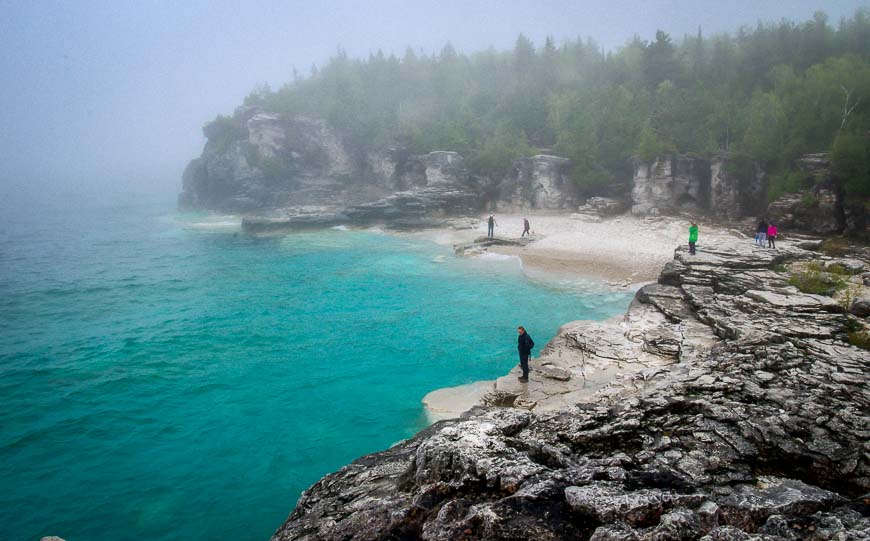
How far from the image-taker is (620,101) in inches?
2000

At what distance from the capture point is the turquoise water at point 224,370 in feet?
40.8

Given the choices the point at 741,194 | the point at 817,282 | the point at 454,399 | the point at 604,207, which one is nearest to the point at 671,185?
the point at 741,194

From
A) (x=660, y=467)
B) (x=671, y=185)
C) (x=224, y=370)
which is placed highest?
(x=671, y=185)

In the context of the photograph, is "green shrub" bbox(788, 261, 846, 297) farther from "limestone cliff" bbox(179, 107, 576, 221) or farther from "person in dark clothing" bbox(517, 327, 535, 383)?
"limestone cliff" bbox(179, 107, 576, 221)

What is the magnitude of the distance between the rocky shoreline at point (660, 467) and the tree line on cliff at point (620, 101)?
2595 centimetres

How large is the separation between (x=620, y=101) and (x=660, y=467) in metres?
52.3

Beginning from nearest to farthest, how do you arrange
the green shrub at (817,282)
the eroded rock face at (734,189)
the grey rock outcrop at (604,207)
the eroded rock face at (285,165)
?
1. the green shrub at (817,282)
2. the eroded rock face at (734,189)
3. the grey rock outcrop at (604,207)
4. the eroded rock face at (285,165)

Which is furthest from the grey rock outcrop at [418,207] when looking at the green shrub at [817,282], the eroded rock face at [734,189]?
the green shrub at [817,282]

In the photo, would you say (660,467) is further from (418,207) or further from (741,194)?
(418,207)

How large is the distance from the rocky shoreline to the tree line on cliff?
85.1ft

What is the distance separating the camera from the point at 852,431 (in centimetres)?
718

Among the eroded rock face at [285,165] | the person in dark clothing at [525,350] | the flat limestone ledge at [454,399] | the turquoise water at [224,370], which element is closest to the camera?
the turquoise water at [224,370]

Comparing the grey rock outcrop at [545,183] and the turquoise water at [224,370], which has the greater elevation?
the grey rock outcrop at [545,183]

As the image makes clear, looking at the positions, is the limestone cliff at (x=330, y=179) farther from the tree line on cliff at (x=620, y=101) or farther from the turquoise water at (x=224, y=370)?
the turquoise water at (x=224, y=370)
